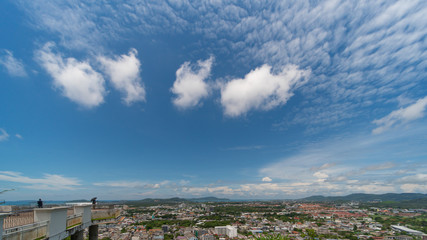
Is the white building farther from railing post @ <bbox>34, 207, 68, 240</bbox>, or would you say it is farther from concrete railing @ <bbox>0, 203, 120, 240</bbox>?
railing post @ <bbox>34, 207, 68, 240</bbox>

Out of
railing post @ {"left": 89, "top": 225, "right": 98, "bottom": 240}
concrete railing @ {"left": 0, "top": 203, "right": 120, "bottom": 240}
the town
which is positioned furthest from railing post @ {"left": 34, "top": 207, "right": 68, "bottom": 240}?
the town

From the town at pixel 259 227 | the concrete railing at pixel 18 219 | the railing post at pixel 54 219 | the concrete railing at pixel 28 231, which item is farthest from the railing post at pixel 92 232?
the town at pixel 259 227

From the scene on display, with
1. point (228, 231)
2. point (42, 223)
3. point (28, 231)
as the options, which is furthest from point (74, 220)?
point (228, 231)

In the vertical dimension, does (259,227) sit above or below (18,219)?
below

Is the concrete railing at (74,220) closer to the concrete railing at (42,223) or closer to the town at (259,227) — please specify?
the concrete railing at (42,223)

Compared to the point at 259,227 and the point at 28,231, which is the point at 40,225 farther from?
the point at 259,227

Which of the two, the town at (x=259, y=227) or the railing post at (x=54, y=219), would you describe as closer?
Answer: the railing post at (x=54, y=219)

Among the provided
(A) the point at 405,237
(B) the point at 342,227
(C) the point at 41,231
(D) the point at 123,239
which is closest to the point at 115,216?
(C) the point at 41,231

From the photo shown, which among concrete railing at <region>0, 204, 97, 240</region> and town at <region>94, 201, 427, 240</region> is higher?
concrete railing at <region>0, 204, 97, 240</region>

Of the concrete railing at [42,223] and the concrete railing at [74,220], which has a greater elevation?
the concrete railing at [42,223]
